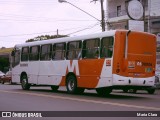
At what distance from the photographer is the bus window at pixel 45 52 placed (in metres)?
23.3

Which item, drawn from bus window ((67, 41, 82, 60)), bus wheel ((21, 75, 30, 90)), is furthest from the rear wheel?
bus wheel ((21, 75, 30, 90))

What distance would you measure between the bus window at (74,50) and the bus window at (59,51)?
0.52 m

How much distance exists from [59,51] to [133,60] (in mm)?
5361

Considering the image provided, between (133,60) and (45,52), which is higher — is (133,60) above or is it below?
below

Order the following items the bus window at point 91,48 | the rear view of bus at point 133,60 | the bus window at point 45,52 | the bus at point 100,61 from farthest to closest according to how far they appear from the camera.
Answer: the bus window at point 45,52 → the bus window at point 91,48 → the bus at point 100,61 → the rear view of bus at point 133,60

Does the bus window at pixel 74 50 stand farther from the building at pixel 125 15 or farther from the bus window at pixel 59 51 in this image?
the building at pixel 125 15

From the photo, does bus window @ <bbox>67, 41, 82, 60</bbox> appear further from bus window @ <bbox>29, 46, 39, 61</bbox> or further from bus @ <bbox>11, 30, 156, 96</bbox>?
bus window @ <bbox>29, 46, 39, 61</bbox>

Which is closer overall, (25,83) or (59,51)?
(59,51)

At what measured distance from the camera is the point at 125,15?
45.5 metres

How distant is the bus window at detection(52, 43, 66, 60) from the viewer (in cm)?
2208

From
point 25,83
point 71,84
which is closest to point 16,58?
point 25,83

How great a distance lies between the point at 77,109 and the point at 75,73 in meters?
7.20

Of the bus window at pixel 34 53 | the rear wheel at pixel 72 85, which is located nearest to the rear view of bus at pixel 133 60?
the rear wheel at pixel 72 85

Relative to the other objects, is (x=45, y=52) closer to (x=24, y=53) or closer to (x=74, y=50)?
(x=24, y=53)
